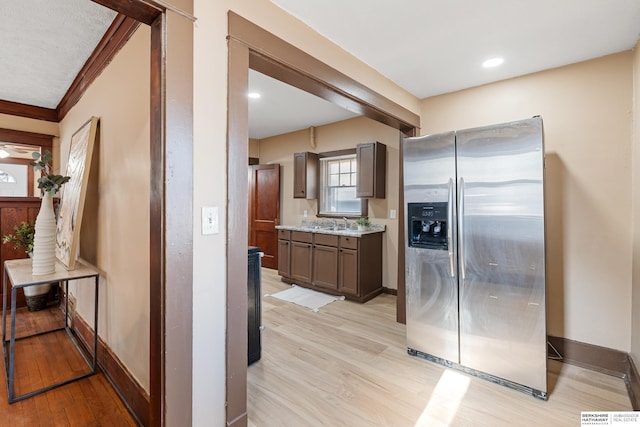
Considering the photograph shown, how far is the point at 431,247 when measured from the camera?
2.44m

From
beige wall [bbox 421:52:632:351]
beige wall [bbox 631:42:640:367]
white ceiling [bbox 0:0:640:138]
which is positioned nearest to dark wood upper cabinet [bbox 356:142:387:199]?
white ceiling [bbox 0:0:640:138]

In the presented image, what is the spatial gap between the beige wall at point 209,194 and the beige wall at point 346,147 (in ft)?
9.95

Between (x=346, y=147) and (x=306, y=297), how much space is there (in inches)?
93.5

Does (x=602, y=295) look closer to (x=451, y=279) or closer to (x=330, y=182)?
(x=451, y=279)

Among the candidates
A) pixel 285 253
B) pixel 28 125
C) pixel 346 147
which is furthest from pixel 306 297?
pixel 28 125

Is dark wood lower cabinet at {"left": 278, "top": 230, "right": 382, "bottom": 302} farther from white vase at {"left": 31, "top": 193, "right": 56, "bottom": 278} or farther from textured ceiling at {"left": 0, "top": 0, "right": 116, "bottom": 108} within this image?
textured ceiling at {"left": 0, "top": 0, "right": 116, "bottom": 108}

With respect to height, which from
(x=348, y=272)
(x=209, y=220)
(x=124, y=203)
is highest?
(x=124, y=203)

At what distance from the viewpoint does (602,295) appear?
2.36m

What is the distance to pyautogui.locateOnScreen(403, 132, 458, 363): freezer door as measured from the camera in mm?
2336

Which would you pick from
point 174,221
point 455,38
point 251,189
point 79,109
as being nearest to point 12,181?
point 79,109

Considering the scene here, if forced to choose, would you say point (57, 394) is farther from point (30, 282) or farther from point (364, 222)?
point (364, 222)

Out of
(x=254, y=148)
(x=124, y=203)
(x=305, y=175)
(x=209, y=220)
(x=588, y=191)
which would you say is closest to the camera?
(x=209, y=220)

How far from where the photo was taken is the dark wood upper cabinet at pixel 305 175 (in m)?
4.91

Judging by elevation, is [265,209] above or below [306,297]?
above
